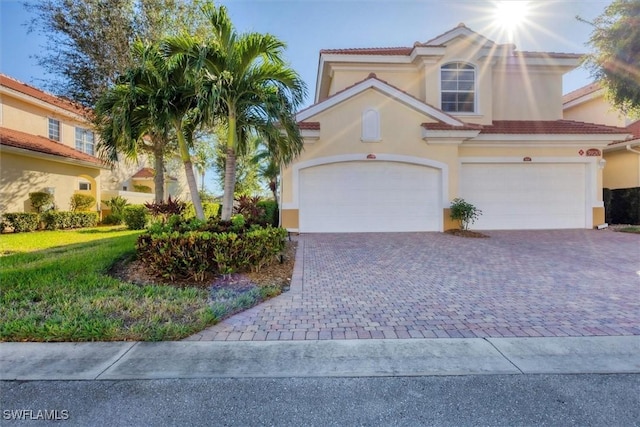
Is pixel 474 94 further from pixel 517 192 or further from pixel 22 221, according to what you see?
pixel 22 221

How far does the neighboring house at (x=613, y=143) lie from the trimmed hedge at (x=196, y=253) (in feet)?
53.2

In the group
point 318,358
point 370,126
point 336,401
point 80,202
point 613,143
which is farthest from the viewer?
point 80,202

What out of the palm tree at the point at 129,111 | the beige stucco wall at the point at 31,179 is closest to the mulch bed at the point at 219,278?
the palm tree at the point at 129,111

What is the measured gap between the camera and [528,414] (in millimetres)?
2553

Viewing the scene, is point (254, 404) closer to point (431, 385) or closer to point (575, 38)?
point (431, 385)

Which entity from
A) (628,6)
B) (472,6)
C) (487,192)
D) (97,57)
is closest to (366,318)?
(487,192)

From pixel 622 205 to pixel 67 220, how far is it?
26919 millimetres

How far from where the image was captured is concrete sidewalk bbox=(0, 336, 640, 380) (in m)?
3.12

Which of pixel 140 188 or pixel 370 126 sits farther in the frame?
pixel 140 188

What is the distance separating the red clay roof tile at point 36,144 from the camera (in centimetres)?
1411

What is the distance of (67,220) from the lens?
16219mm

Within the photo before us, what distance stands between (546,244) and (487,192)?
3902 mm

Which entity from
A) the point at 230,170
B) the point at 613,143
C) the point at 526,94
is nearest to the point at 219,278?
the point at 230,170

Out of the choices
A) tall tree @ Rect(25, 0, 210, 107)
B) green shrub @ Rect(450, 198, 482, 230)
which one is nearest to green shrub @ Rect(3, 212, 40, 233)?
tall tree @ Rect(25, 0, 210, 107)
